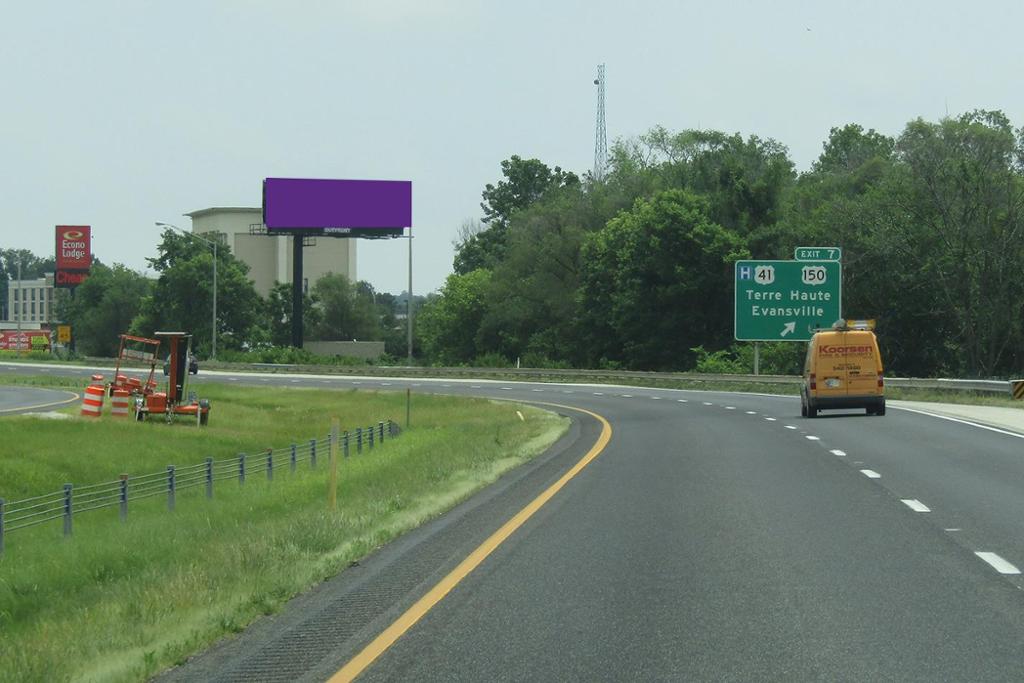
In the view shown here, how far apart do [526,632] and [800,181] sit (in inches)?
4558

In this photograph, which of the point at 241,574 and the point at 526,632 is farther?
the point at 241,574

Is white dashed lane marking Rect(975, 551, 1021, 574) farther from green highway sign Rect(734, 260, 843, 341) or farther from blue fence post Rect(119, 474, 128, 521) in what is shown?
green highway sign Rect(734, 260, 843, 341)

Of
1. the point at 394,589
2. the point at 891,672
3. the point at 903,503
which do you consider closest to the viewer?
the point at 891,672

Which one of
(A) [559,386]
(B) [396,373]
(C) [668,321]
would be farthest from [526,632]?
(C) [668,321]

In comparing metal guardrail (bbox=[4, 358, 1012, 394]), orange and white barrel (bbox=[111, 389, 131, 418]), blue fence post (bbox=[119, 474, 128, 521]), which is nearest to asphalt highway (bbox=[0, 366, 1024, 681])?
blue fence post (bbox=[119, 474, 128, 521])

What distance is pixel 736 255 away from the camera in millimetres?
84125

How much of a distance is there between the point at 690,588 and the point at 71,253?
143521 mm

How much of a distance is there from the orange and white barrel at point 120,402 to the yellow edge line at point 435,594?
29.7 m

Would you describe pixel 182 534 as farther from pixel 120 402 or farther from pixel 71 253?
pixel 71 253

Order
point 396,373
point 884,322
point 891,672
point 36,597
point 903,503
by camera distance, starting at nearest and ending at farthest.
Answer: point 891,672, point 36,597, point 903,503, point 884,322, point 396,373

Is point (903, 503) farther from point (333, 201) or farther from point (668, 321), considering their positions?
point (333, 201)

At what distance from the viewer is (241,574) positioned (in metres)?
11.5

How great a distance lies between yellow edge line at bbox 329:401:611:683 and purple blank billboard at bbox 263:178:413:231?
272 feet

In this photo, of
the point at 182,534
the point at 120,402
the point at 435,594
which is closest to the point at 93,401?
the point at 120,402
